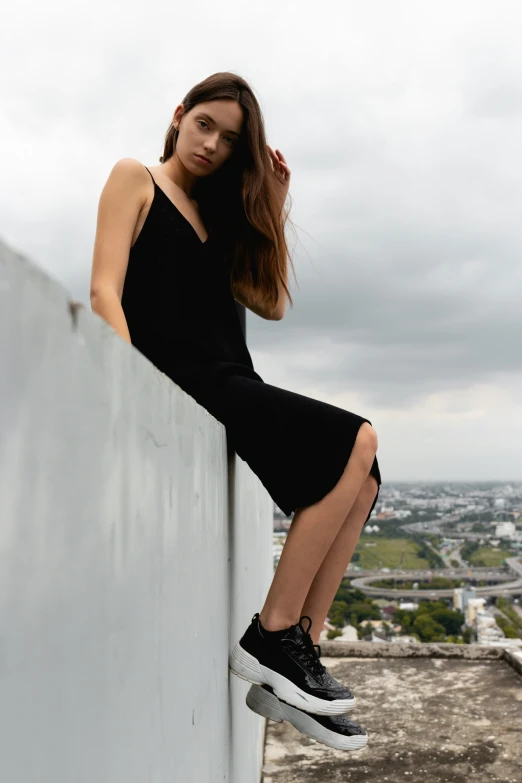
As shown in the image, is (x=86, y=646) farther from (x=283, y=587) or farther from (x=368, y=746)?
(x=368, y=746)

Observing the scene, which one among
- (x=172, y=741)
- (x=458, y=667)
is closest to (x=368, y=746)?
(x=458, y=667)

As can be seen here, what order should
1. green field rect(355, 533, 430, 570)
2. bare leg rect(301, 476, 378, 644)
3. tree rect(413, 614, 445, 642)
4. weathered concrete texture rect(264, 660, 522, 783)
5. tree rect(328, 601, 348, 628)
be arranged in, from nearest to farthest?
bare leg rect(301, 476, 378, 644)
weathered concrete texture rect(264, 660, 522, 783)
tree rect(328, 601, 348, 628)
tree rect(413, 614, 445, 642)
green field rect(355, 533, 430, 570)

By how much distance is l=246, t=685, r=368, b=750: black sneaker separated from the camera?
60.1 inches

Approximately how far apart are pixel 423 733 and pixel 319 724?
2.78 m

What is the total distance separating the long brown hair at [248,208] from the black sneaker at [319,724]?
3.44 feet

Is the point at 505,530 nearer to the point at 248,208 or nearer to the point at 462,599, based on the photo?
the point at 462,599

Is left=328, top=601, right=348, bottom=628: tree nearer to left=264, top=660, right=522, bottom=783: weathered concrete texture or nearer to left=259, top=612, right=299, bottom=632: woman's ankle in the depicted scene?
left=264, top=660, right=522, bottom=783: weathered concrete texture

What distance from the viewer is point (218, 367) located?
5.27ft

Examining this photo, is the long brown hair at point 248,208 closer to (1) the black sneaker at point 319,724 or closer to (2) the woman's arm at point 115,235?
(2) the woman's arm at point 115,235

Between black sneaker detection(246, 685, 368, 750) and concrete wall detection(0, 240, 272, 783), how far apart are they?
46cm

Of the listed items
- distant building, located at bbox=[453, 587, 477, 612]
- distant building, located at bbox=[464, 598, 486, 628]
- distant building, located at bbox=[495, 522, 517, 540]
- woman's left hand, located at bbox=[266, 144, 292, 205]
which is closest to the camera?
woman's left hand, located at bbox=[266, 144, 292, 205]

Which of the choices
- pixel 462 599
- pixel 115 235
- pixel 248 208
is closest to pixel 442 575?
pixel 462 599

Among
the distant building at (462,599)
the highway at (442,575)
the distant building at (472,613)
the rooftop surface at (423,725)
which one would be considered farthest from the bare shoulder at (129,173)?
the highway at (442,575)

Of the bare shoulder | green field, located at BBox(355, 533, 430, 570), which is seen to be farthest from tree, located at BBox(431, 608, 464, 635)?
the bare shoulder
